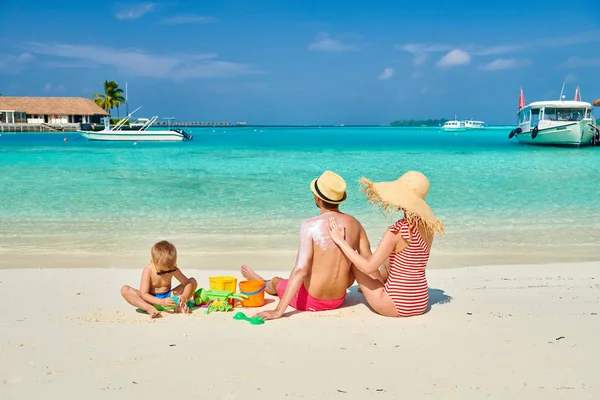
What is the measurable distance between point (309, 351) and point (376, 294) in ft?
3.14

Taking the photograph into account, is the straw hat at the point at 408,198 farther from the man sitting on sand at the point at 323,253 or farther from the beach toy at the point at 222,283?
the beach toy at the point at 222,283

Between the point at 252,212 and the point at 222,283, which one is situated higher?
the point at 222,283

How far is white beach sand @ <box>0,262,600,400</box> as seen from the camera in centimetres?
306

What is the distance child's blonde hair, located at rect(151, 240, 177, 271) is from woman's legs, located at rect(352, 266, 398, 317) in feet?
4.78

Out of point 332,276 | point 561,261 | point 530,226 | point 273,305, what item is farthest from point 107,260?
point 530,226

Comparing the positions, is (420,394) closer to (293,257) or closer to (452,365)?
(452,365)

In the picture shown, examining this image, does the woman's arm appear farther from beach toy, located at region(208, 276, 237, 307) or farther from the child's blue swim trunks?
the child's blue swim trunks

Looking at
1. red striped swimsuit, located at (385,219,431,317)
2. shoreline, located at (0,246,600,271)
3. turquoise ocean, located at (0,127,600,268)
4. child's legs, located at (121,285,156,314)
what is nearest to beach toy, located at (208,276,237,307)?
child's legs, located at (121,285,156,314)

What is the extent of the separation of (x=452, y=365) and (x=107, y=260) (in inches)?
200

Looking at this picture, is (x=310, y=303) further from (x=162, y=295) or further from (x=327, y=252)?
(x=162, y=295)

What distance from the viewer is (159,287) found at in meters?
4.57

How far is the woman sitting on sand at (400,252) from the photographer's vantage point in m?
4.17

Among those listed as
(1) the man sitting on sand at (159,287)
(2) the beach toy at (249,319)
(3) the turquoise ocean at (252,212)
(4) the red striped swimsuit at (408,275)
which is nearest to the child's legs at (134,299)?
(1) the man sitting on sand at (159,287)

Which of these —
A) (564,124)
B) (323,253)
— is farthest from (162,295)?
(564,124)
